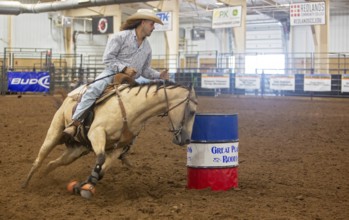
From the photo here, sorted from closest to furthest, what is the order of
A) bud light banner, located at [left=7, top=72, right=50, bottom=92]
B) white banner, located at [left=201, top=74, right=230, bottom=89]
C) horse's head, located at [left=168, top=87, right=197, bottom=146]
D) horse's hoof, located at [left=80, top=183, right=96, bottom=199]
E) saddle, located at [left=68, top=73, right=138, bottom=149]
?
horse's hoof, located at [left=80, top=183, right=96, bottom=199], horse's head, located at [left=168, top=87, right=197, bottom=146], saddle, located at [left=68, top=73, right=138, bottom=149], bud light banner, located at [left=7, top=72, right=50, bottom=92], white banner, located at [left=201, top=74, right=230, bottom=89]

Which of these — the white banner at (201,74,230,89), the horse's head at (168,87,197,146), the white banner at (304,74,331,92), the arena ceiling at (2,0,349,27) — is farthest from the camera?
the arena ceiling at (2,0,349,27)

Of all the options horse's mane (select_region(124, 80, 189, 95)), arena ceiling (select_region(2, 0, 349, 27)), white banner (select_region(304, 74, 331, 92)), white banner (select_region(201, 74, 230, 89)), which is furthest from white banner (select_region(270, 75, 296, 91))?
horse's mane (select_region(124, 80, 189, 95))

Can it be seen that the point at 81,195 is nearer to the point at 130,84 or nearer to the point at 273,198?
the point at 130,84

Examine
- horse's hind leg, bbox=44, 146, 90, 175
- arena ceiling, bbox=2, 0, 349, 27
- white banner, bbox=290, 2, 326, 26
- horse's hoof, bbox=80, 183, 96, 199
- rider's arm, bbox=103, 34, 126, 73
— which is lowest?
horse's hoof, bbox=80, 183, 96, 199

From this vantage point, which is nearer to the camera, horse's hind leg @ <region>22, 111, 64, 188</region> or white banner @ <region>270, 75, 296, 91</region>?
horse's hind leg @ <region>22, 111, 64, 188</region>

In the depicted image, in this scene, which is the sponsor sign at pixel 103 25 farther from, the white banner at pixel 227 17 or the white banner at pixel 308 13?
the white banner at pixel 308 13

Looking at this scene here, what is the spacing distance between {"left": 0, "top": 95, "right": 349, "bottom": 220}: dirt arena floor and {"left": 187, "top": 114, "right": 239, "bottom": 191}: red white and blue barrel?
5.2 inches

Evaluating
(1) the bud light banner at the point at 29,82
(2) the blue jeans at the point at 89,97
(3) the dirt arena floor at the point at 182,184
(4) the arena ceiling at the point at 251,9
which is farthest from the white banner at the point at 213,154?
(4) the arena ceiling at the point at 251,9

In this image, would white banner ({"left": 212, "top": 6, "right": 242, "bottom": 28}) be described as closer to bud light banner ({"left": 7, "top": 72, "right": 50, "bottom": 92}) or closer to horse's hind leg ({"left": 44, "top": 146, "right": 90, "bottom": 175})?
bud light banner ({"left": 7, "top": 72, "right": 50, "bottom": 92})

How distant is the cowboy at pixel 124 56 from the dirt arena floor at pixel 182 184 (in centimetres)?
84

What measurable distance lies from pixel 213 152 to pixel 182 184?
65 centimetres

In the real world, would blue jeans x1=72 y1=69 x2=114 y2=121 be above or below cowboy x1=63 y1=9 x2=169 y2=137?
below

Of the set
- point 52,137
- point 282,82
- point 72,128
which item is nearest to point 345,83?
point 282,82

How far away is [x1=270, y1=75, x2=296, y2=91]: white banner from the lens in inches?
887
